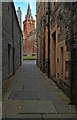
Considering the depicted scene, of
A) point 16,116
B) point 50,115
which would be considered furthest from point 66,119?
point 16,116

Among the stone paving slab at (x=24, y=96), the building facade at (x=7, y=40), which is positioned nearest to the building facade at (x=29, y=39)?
the building facade at (x=7, y=40)

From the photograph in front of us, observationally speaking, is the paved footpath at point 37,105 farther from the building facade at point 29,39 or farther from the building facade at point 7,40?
the building facade at point 29,39

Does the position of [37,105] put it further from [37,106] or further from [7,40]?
[7,40]

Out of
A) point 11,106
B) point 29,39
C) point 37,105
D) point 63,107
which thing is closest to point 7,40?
point 37,105

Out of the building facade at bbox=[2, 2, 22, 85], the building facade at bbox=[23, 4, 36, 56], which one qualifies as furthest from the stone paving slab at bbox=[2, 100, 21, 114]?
the building facade at bbox=[23, 4, 36, 56]

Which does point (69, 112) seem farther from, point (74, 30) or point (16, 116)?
point (74, 30)

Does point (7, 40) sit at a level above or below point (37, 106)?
above

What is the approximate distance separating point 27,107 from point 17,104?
59 cm

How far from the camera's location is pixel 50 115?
26.7ft

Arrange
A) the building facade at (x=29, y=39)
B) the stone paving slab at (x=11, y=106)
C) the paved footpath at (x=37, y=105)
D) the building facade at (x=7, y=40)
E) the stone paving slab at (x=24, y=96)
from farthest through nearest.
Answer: the building facade at (x=29, y=39)
the building facade at (x=7, y=40)
the stone paving slab at (x=24, y=96)
the stone paving slab at (x=11, y=106)
the paved footpath at (x=37, y=105)

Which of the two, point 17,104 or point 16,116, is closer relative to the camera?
point 16,116

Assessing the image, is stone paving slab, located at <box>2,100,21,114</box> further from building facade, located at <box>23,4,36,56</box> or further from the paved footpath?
building facade, located at <box>23,4,36,56</box>

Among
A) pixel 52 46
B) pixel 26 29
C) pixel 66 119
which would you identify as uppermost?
pixel 26 29

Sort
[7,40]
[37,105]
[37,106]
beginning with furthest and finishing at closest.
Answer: [7,40] < [37,105] < [37,106]
